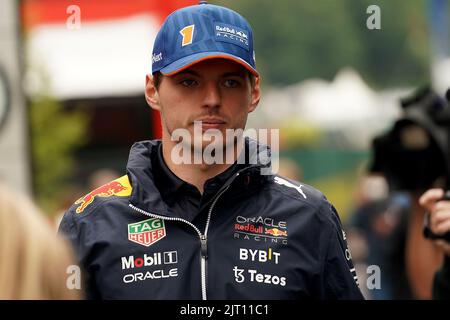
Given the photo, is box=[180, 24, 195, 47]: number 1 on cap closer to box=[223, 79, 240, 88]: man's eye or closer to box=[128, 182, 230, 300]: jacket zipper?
box=[223, 79, 240, 88]: man's eye

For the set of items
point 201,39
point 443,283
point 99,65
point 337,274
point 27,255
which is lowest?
point 443,283

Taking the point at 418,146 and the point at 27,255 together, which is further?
the point at 418,146

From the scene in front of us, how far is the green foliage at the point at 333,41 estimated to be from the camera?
69.5 feet

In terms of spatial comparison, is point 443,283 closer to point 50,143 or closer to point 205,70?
point 205,70

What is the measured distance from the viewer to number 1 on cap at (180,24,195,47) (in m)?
3.40

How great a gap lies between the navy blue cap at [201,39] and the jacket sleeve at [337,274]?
0.60m

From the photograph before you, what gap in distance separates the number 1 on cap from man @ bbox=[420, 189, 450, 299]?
1047mm

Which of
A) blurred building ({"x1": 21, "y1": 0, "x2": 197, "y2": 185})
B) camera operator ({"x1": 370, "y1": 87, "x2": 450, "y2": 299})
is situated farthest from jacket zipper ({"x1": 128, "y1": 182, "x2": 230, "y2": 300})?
blurred building ({"x1": 21, "y1": 0, "x2": 197, "y2": 185})

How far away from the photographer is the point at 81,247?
3.29 meters

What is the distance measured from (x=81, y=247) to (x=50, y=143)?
36.5ft

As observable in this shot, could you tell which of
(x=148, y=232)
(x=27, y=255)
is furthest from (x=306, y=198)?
(x=27, y=255)

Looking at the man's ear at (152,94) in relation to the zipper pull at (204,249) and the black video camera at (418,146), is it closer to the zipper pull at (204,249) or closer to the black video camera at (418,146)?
the zipper pull at (204,249)

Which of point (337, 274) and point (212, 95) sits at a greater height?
point (212, 95)
